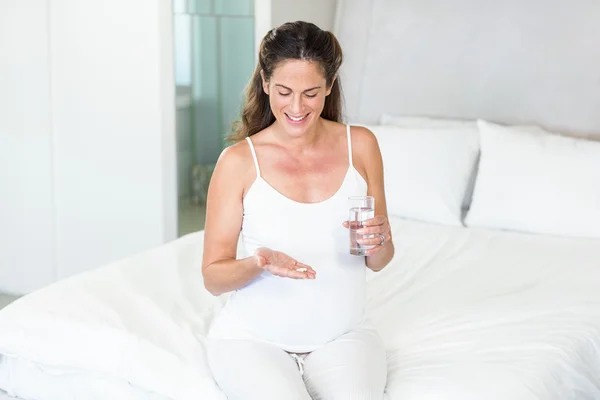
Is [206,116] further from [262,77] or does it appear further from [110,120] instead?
[262,77]

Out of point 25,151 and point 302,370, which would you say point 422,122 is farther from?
point 302,370

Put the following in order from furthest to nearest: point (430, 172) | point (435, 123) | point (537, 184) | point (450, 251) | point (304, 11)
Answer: point (304, 11), point (435, 123), point (430, 172), point (537, 184), point (450, 251)

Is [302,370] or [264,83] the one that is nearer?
[302,370]

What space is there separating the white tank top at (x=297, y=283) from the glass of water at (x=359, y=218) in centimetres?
11

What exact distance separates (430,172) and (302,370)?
64.7 inches

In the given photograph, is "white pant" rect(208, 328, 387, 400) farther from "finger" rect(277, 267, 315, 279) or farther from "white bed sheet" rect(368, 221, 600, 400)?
"finger" rect(277, 267, 315, 279)

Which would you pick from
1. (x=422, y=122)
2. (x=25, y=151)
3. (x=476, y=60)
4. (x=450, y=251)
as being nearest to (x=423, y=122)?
(x=422, y=122)

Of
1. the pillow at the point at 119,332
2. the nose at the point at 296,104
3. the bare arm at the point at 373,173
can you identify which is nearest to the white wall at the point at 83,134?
the pillow at the point at 119,332

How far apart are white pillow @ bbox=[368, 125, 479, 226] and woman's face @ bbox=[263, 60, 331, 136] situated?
1472mm

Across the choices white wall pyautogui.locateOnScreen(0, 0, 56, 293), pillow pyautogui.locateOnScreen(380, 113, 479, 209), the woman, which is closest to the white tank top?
the woman

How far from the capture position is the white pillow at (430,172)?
11.6ft

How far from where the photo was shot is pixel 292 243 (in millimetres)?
2113

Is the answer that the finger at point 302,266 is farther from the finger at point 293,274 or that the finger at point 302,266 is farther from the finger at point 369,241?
the finger at point 369,241

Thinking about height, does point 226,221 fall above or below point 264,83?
below
